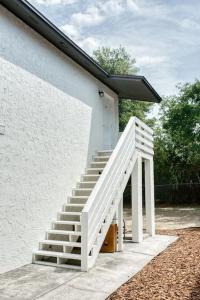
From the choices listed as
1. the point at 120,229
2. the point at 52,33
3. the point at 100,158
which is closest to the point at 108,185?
the point at 120,229

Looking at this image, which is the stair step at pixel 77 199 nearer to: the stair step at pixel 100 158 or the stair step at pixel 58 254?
the stair step at pixel 58 254

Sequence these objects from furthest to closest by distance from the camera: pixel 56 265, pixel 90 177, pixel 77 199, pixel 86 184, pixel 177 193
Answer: pixel 177 193, pixel 90 177, pixel 86 184, pixel 77 199, pixel 56 265

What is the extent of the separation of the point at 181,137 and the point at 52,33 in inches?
521

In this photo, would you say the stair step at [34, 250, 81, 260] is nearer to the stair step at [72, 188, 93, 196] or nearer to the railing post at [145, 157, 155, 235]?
the stair step at [72, 188, 93, 196]

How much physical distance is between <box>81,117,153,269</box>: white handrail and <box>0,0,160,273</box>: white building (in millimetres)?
21

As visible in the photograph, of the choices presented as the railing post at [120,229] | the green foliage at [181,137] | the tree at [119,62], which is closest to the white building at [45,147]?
the railing post at [120,229]

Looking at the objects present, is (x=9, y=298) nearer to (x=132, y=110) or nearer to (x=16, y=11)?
(x=16, y=11)

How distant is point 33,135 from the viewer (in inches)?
285

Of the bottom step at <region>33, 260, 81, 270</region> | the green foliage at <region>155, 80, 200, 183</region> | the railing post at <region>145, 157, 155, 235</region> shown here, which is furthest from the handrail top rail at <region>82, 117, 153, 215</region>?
the green foliage at <region>155, 80, 200, 183</region>

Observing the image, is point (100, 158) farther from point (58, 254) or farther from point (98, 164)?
point (58, 254)

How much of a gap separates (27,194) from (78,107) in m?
3.34

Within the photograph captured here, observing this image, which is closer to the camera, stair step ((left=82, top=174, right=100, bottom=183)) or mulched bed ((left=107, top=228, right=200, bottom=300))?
mulched bed ((left=107, top=228, right=200, bottom=300))

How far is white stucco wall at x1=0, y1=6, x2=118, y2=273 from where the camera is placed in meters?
6.42

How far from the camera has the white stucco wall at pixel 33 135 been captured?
21.1 ft
